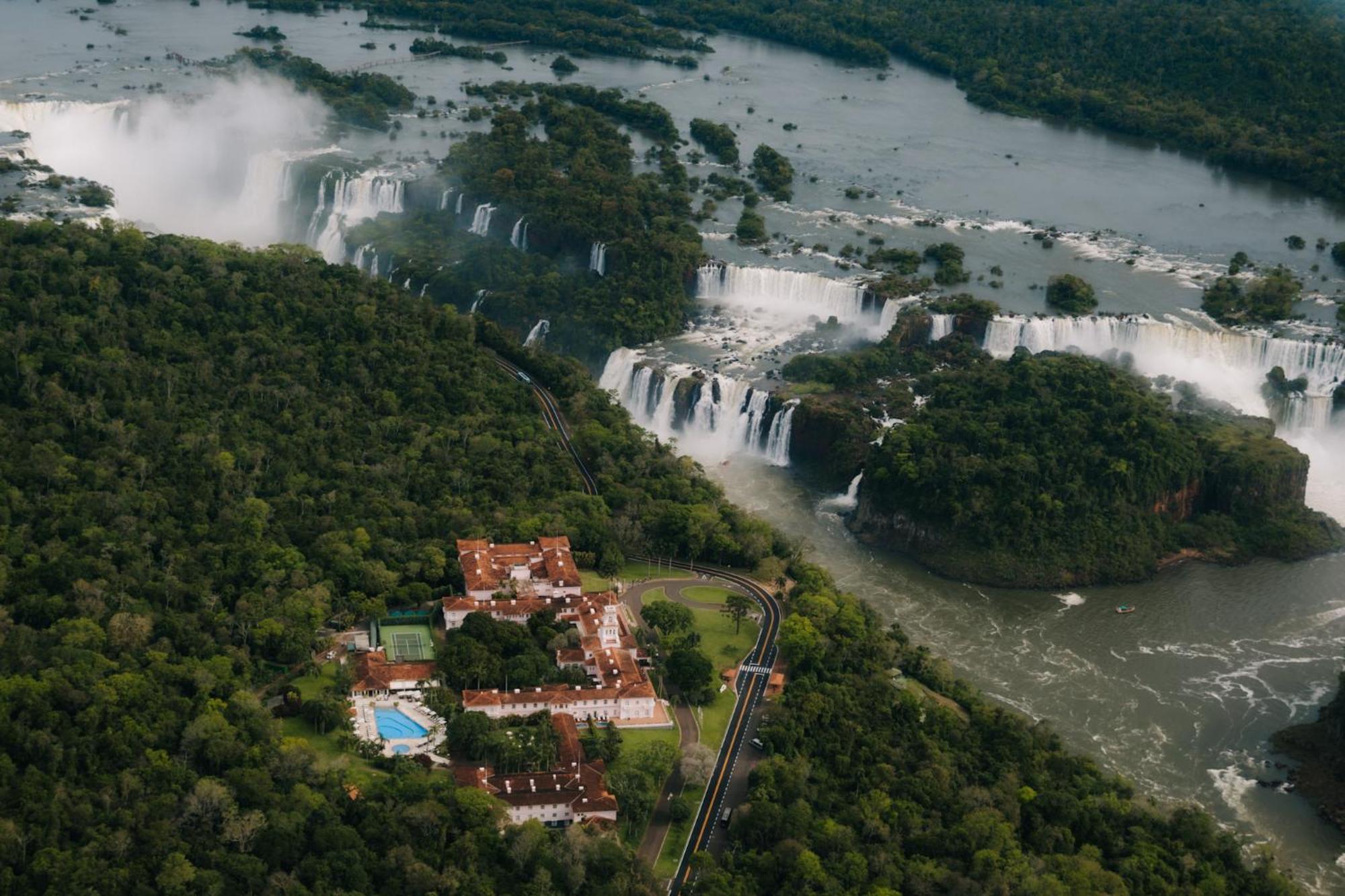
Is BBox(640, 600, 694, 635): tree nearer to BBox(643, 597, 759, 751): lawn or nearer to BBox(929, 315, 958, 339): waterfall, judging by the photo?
BBox(643, 597, 759, 751): lawn

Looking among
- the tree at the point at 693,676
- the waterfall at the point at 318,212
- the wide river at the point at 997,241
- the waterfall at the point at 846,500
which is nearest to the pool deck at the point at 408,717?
the tree at the point at 693,676

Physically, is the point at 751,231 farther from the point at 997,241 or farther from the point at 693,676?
the point at 693,676

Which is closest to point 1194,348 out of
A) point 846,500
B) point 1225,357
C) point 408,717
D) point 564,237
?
point 1225,357

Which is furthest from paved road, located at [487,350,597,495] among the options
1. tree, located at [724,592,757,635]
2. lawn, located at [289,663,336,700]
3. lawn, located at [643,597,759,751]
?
lawn, located at [289,663,336,700]

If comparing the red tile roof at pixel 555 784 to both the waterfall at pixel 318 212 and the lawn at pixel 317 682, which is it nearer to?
the lawn at pixel 317 682

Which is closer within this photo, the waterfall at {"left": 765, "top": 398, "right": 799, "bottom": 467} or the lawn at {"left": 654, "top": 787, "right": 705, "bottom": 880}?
the lawn at {"left": 654, "top": 787, "right": 705, "bottom": 880}

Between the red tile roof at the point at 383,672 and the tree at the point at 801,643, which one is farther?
the tree at the point at 801,643
